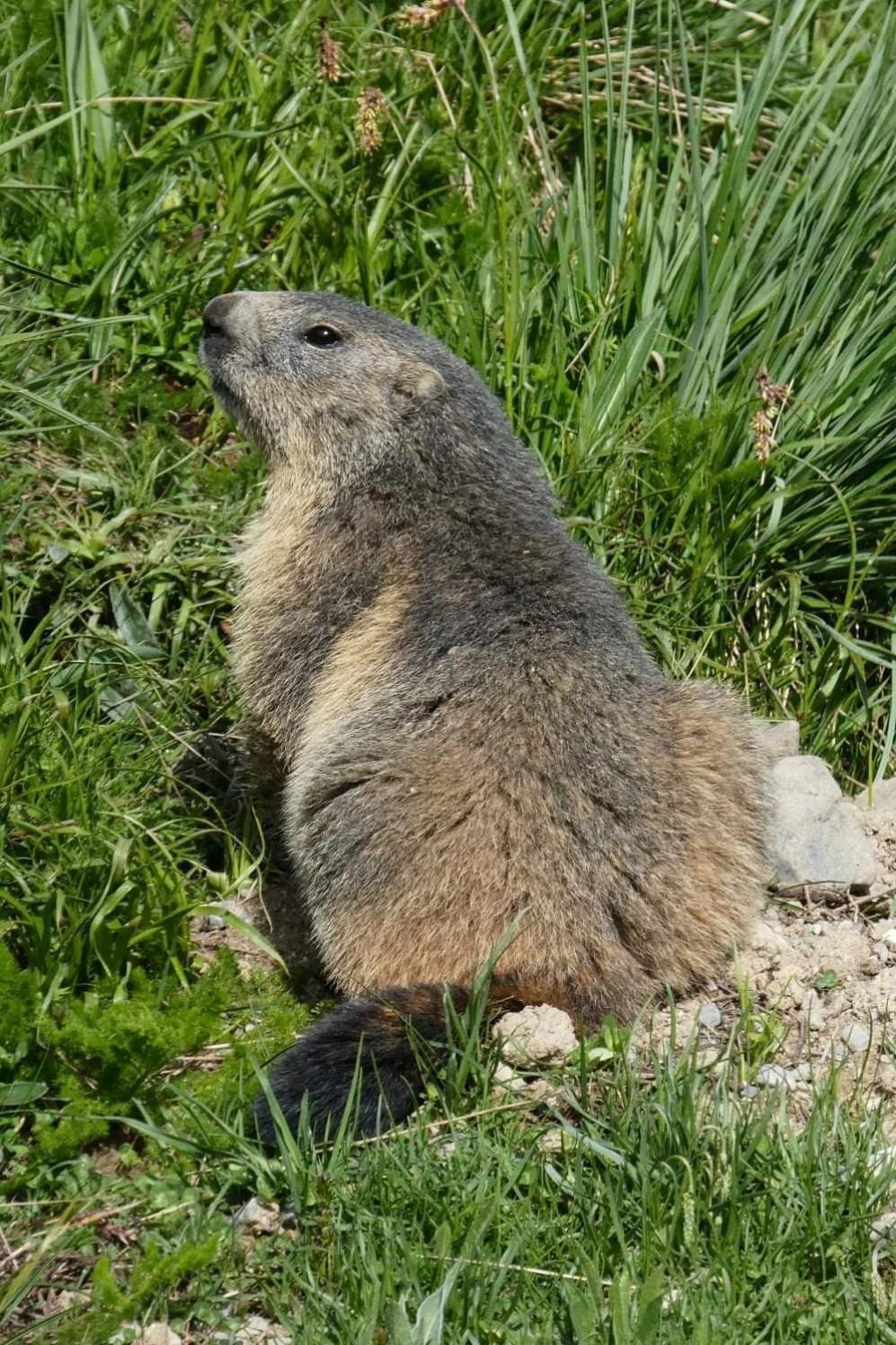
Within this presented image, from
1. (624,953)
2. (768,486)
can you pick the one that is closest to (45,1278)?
(624,953)

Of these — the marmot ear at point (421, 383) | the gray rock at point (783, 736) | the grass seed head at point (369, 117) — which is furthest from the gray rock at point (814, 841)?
the grass seed head at point (369, 117)

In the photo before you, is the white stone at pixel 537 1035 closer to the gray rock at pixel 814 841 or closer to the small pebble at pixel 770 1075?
the small pebble at pixel 770 1075

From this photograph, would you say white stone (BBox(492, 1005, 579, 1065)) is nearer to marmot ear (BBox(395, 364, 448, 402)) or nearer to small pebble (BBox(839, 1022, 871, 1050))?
small pebble (BBox(839, 1022, 871, 1050))

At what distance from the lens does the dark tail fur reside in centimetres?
371

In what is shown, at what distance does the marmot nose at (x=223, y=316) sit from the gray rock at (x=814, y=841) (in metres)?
→ 2.36

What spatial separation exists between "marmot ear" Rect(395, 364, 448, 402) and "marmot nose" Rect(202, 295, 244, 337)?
0.61m

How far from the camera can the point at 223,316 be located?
535cm

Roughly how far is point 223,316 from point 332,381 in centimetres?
46

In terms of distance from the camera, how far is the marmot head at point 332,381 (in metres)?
5.13

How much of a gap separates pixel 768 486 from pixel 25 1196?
3.53 m

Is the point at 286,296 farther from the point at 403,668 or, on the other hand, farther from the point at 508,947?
the point at 508,947

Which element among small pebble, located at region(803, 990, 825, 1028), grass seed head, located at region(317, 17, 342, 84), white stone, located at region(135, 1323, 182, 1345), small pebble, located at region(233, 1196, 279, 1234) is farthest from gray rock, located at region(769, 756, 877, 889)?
grass seed head, located at region(317, 17, 342, 84)

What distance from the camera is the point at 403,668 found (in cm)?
456

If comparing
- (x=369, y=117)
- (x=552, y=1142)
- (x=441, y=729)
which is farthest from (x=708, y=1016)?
(x=369, y=117)
